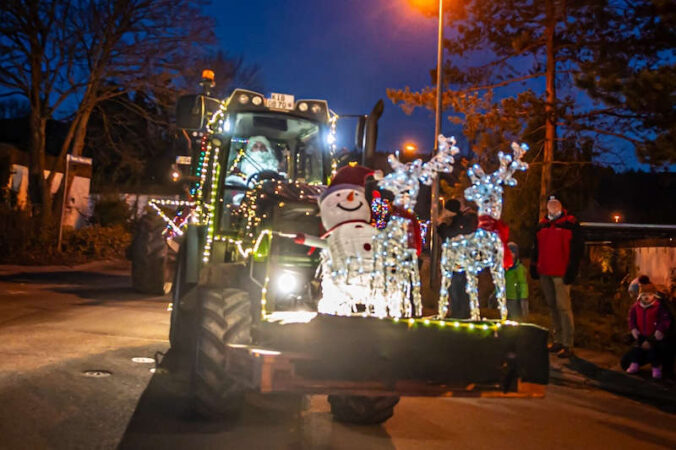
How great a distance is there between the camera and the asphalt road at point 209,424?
5484 millimetres

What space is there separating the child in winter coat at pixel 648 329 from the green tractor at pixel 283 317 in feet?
15.1

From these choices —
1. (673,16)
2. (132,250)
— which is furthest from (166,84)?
(673,16)

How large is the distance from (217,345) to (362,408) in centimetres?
152

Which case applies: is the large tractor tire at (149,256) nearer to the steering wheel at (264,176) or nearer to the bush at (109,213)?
the steering wheel at (264,176)

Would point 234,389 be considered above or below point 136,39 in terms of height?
below

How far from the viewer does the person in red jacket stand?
886 cm

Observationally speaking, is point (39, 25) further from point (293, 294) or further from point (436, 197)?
point (293, 294)

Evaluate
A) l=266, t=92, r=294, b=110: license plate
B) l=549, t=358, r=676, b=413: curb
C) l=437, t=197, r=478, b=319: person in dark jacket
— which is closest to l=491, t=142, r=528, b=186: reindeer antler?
l=437, t=197, r=478, b=319: person in dark jacket

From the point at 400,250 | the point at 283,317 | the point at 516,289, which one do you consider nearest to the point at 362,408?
the point at 283,317

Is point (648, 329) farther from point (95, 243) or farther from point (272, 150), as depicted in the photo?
point (95, 243)

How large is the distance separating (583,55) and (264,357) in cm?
1636

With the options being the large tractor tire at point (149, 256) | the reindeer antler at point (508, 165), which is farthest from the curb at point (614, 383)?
the large tractor tire at point (149, 256)

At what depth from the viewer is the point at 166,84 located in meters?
27.0

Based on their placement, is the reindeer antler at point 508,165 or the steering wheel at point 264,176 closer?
the reindeer antler at point 508,165
